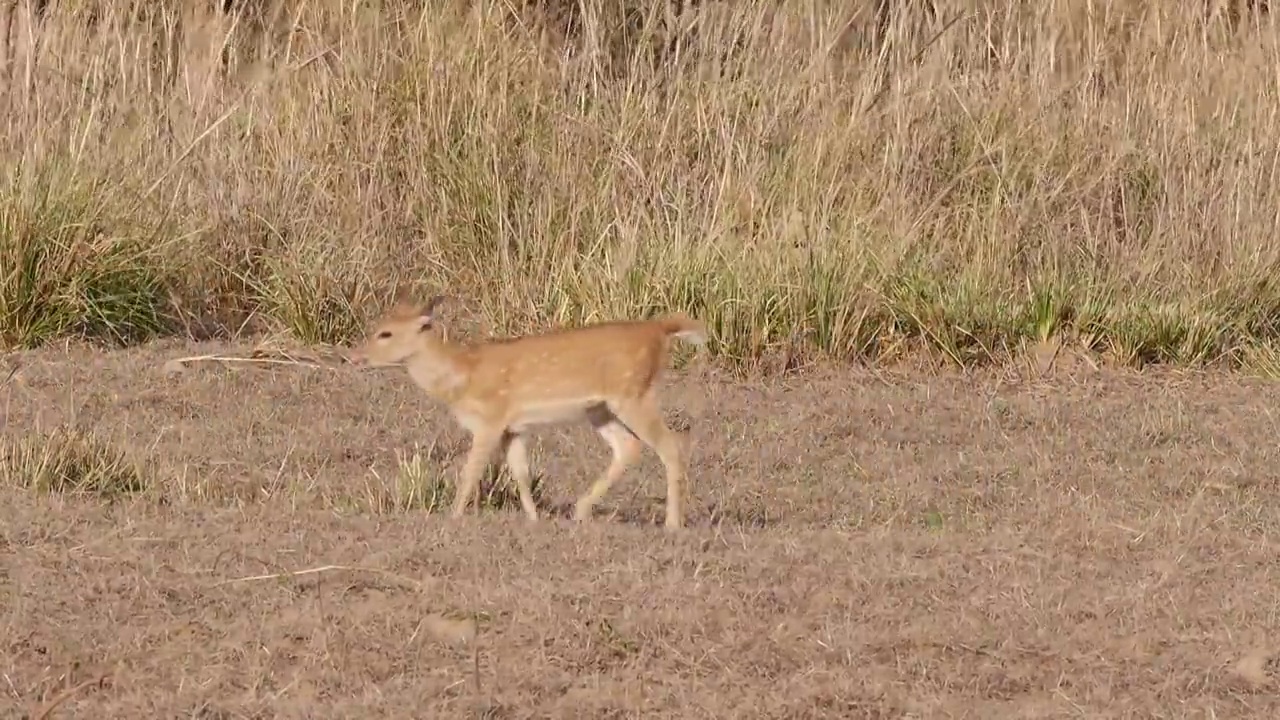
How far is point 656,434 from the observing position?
6504 millimetres

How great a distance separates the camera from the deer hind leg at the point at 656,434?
6438mm

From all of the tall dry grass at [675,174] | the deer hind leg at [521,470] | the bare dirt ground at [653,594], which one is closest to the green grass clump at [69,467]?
the bare dirt ground at [653,594]

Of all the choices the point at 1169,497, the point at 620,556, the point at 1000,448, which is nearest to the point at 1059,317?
the point at 1000,448

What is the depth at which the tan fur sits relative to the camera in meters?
6.47

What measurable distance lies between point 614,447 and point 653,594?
1411mm

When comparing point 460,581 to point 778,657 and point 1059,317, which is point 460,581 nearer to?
point 778,657

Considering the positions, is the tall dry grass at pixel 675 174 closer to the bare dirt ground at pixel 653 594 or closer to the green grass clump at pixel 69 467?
the bare dirt ground at pixel 653 594

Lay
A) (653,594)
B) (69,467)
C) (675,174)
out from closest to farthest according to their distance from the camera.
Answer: (653,594) < (69,467) < (675,174)

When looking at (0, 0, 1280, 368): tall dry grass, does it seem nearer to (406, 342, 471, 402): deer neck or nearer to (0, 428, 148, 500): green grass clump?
(0, 428, 148, 500): green grass clump

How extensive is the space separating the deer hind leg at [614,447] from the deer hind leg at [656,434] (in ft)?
0.35

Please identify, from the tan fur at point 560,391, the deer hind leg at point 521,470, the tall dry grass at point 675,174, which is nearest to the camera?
the deer hind leg at point 521,470

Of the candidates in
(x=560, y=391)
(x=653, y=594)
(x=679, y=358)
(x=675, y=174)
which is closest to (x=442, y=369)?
(x=560, y=391)

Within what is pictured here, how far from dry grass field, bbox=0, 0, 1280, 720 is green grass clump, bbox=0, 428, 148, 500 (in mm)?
23

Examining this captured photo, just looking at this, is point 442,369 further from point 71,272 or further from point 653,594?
point 71,272
